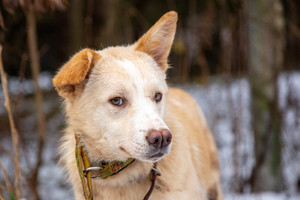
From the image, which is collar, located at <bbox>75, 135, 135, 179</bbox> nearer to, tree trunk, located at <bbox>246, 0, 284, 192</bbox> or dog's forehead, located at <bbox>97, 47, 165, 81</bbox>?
dog's forehead, located at <bbox>97, 47, 165, 81</bbox>

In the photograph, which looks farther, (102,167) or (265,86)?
(265,86)

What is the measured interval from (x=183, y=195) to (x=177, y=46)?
4551mm

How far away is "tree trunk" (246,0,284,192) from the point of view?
4.45m

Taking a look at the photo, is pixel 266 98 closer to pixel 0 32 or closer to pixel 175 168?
pixel 175 168

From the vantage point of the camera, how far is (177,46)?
669 cm

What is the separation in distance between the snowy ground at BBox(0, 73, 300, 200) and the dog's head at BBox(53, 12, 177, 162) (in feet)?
2.08

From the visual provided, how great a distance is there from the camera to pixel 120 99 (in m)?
2.31

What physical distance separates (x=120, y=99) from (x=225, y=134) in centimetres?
504

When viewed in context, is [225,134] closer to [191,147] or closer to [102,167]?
[191,147]

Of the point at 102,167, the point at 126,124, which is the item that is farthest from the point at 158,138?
the point at 102,167

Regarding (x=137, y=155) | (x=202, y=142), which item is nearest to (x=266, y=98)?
(x=202, y=142)

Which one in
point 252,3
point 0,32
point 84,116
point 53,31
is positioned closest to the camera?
point 84,116

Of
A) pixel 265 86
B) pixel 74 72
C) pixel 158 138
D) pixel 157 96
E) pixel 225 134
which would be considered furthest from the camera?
pixel 225 134

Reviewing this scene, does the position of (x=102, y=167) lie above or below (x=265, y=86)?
below
